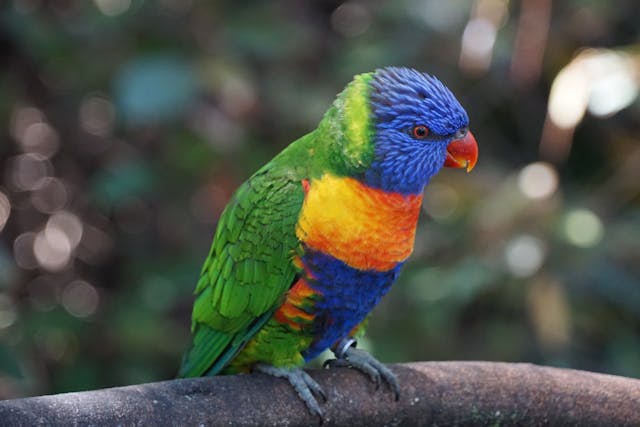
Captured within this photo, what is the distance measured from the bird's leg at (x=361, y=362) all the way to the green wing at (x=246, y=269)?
23cm

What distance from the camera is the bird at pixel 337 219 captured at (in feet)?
6.01

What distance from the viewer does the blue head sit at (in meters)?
1.84

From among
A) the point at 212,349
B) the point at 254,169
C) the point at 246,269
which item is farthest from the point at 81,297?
the point at 246,269

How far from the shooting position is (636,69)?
2818 millimetres

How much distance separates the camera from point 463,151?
1.92m

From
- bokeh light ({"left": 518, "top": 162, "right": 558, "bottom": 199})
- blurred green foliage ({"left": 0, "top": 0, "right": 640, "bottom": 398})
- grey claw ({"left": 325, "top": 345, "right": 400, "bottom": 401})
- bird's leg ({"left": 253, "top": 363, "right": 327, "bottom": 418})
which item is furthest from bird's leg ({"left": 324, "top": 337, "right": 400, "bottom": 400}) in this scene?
bokeh light ({"left": 518, "top": 162, "right": 558, "bottom": 199})

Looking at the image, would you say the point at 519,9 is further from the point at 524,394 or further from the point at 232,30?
the point at 524,394

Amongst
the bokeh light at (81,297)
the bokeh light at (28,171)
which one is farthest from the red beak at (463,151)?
the bokeh light at (28,171)

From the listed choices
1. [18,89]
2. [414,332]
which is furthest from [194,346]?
[18,89]

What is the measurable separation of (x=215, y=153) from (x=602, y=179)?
1528 mm

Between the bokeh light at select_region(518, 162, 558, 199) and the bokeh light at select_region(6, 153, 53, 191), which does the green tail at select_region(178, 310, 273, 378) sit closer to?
the bokeh light at select_region(518, 162, 558, 199)

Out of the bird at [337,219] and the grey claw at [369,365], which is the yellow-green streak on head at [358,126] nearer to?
the bird at [337,219]

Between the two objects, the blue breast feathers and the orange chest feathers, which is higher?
the orange chest feathers

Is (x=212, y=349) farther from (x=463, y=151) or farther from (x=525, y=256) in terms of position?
(x=525, y=256)
